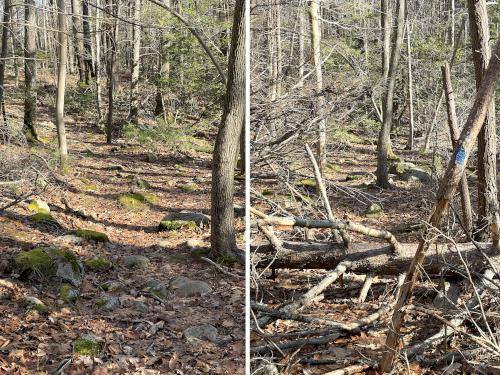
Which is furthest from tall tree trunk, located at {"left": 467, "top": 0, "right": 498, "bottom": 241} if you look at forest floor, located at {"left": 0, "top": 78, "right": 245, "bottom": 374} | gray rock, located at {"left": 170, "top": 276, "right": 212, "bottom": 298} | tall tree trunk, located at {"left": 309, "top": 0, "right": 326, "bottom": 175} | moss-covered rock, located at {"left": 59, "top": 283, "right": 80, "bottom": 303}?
moss-covered rock, located at {"left": 59, "top": 283, "right": 80, "bottom": 303}

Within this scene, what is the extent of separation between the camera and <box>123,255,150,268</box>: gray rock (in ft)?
19.4

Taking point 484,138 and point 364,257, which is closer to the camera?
point 484,138

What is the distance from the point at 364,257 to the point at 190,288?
8.35 feet

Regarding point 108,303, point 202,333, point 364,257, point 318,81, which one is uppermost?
point 318,81

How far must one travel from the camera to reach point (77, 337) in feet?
13.2

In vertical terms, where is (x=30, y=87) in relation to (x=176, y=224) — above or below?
above

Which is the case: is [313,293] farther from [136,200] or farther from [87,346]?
[136,200]

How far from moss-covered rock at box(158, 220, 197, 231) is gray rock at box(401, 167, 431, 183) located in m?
5.01

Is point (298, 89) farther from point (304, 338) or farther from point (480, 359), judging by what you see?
point (480, 359)

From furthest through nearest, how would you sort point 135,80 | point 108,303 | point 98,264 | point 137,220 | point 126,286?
point 135,80 → point 137,220 → point 98,264 → point 126,286 → point 108,303

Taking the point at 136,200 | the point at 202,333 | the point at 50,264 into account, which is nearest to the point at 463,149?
the point at 202,333

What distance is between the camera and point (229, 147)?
576 centimetres

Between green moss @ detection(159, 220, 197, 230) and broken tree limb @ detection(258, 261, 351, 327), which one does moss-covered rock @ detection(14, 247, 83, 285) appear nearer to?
green moss @ detection(159, 220, 197, 230)

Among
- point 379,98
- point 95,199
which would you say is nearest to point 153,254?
point 95,199
